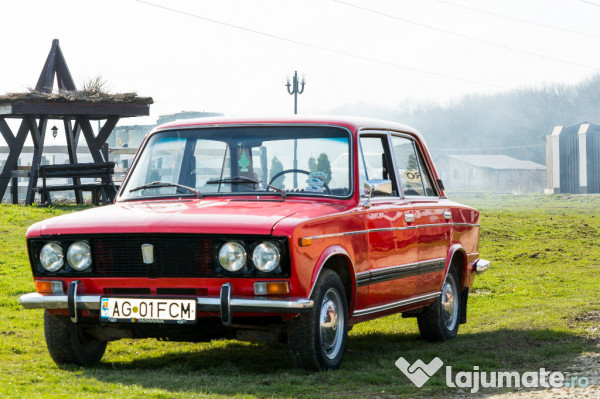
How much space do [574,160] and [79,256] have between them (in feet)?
238

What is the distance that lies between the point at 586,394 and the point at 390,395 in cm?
118

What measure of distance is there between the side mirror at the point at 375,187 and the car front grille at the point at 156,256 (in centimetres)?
157

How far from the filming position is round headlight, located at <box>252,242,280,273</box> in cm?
595

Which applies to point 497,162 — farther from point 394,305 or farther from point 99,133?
point 394,305

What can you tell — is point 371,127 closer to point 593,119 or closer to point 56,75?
point 56,75

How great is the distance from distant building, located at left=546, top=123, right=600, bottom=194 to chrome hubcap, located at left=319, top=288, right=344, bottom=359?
232 ft

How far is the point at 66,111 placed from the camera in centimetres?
2033

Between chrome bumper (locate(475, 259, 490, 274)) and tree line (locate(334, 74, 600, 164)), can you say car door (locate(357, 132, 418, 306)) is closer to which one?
chrome bumper (locate(475, 259, 490, 274))

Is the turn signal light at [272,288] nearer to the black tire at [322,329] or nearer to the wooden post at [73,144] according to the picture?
the black tire at [322,329]

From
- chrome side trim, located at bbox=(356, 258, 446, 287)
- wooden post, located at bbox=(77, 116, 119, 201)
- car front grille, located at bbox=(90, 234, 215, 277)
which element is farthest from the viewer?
wooden post, located at bbox=(77, 116, 119, 201)

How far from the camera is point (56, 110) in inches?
794

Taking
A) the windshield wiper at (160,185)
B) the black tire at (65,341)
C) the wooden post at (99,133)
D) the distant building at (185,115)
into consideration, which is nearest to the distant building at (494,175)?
the distant building at (185,115)

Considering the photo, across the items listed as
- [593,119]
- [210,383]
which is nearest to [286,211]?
[210,383]
